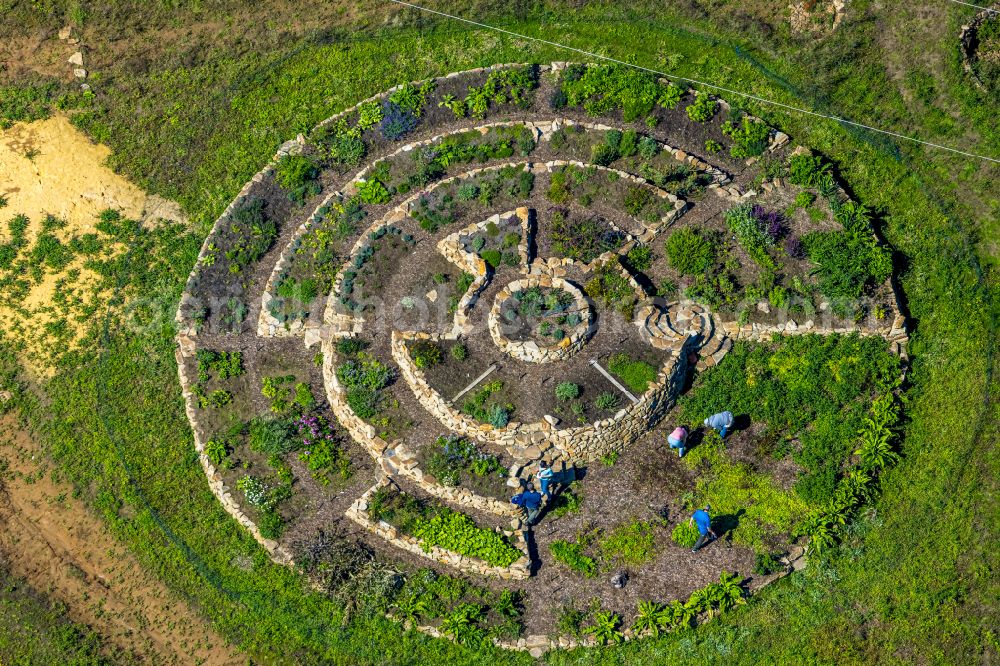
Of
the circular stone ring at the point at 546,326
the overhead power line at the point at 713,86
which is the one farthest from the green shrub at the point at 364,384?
the overhead power line at the point at 713,86

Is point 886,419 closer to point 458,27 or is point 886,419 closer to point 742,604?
point 742,604

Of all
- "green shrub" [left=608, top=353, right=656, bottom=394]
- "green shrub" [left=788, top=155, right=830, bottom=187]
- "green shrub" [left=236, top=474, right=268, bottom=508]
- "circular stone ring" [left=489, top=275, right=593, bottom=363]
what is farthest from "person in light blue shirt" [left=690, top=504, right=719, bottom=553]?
"green shrub" [left=236, top=474, right=268, bottom=508]

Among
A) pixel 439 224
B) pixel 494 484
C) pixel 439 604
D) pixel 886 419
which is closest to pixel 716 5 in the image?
pixel 439 224

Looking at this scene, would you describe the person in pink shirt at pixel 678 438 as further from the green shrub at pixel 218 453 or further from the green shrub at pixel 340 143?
the green shrub at pixel 340 143

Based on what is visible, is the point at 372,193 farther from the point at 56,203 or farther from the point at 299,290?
the point at 56,203

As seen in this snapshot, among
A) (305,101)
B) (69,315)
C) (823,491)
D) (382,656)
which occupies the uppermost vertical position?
(305,101)

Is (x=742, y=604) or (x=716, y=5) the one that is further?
(x=716, y=5)
